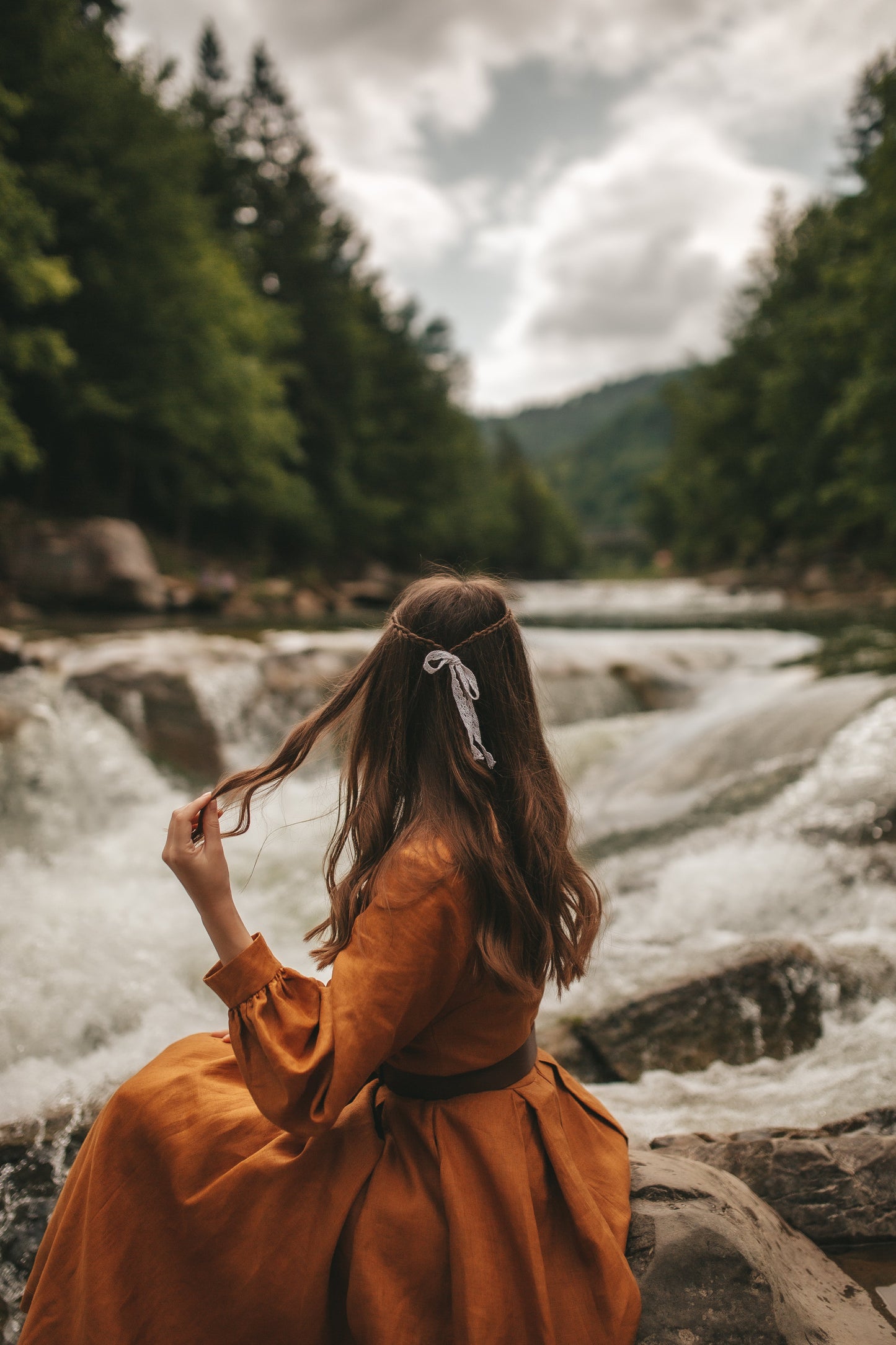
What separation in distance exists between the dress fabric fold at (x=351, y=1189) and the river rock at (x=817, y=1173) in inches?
36.8

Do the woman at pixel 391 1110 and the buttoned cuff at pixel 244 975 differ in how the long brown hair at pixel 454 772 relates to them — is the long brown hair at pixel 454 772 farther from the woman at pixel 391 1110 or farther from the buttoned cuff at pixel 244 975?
the buttoned cuff at pixel 244 975

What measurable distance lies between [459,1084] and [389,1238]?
0.85 ft

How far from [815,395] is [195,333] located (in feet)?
61.3

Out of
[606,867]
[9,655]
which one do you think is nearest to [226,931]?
[606,867]

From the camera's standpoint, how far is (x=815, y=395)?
82.9 ft

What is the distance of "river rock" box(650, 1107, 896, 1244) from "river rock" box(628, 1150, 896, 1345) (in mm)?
264

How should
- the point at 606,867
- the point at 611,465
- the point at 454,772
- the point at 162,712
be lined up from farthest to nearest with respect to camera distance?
the point at 611,465, the point at 162,712, the point at 606,867, the point at 454,772

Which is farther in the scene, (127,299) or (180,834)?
(127,299)

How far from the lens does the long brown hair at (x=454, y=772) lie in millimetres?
1500

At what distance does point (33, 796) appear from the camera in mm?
6172

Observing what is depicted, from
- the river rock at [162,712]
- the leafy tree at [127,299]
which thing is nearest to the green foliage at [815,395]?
the leafy tree at [127,299]

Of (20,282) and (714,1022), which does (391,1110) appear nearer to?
(714,1022)

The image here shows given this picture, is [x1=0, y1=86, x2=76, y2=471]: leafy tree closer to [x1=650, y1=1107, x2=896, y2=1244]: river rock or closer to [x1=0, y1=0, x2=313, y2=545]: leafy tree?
[x1=0, y1=0, x2=313, y2=545]: leafy tree

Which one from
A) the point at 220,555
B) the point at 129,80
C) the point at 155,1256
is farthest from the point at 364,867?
the point at 220,555
